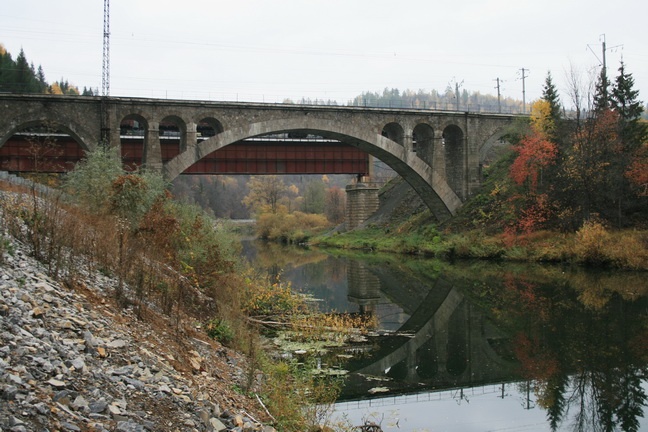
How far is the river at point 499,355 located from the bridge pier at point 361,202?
29.7 m

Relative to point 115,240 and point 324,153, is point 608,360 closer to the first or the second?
point 115,240

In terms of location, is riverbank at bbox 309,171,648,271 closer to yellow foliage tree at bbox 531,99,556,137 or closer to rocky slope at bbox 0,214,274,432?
yellow foliage tree at bbox 531,99,556,137

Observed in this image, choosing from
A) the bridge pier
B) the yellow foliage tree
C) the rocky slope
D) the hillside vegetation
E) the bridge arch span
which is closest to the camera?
the rocky slope

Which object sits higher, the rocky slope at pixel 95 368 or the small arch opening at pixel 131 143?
the small arch opening at pixel 131 143

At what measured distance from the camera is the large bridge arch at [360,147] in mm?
32188

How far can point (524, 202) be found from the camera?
32969 mm

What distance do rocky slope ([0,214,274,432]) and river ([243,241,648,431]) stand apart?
2.74m

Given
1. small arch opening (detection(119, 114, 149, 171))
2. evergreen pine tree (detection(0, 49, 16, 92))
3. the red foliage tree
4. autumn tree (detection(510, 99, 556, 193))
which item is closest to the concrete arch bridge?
small arch opening (detection(119, 114, 149, 171))

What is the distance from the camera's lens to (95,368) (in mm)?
5863

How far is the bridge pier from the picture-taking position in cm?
5406

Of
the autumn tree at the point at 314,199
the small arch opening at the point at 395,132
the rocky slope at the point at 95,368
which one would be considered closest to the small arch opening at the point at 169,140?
the small arch opening at the point at 395,132

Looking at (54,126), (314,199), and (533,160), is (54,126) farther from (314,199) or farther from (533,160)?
(314,199)

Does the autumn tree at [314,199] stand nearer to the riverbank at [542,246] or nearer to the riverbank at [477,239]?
the riverbank at [477,239]

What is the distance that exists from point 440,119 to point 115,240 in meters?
Result: 30.3
